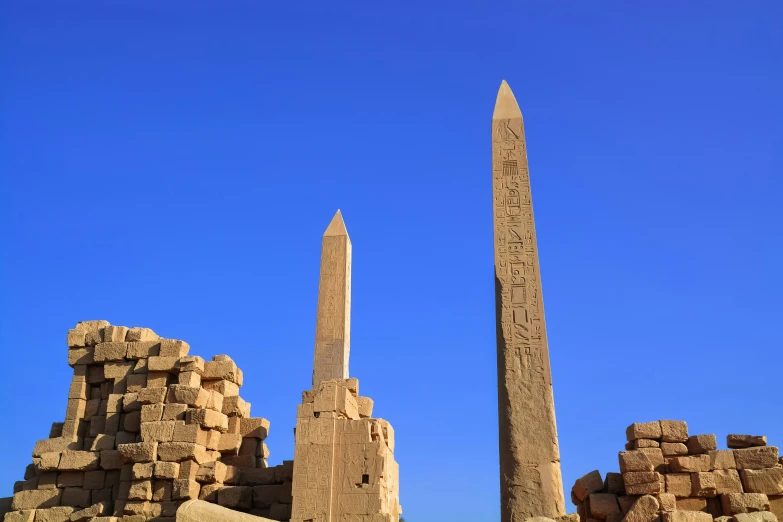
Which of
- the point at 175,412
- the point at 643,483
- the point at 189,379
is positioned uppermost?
the point at 189,379

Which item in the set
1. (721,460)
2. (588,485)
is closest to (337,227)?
(588,485)

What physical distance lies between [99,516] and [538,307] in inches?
251

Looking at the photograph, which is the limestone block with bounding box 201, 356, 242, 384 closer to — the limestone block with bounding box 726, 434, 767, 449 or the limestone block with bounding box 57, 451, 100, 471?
the limestone block with bounding box 57, 451, 100, 471

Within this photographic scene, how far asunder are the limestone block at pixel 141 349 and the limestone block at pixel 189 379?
76 cm

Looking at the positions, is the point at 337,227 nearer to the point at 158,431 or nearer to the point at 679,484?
the point at 158,431

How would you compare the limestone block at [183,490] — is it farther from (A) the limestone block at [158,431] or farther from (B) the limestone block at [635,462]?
(B) the limestone block at [635,462]

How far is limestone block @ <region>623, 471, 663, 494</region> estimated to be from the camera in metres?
9.91

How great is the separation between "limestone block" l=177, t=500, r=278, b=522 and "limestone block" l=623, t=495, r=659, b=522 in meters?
4.24

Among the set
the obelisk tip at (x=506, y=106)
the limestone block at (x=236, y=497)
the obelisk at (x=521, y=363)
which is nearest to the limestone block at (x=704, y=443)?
the obelisk at (x=521, y=363)

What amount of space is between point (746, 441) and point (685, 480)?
1004 mm

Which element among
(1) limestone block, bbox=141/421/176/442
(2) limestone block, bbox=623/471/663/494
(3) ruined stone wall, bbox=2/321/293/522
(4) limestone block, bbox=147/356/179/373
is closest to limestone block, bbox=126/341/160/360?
(3) ruined stone wall, bbox=2/321/293/522

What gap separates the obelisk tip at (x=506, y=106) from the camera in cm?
1225

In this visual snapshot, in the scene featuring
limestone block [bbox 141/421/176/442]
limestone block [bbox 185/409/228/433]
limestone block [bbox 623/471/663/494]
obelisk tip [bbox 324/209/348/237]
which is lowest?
limestone block [bbox 623/471/663/494]

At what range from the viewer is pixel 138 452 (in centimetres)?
1103
